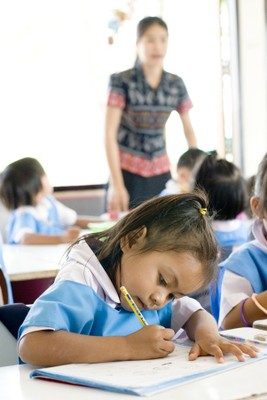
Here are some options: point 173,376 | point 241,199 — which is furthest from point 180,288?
point 241,199

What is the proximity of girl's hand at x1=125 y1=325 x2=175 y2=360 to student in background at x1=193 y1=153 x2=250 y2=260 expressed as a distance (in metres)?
1.34

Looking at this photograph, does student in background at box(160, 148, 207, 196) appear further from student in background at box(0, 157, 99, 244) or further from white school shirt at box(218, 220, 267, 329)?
white school shirt at box(218, 220, 267, 329)

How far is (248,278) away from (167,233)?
0.53 metres

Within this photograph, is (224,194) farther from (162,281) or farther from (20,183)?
(20,183)

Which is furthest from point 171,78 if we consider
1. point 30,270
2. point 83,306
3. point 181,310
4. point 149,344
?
point 149,344

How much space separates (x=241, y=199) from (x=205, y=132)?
351 centimetres

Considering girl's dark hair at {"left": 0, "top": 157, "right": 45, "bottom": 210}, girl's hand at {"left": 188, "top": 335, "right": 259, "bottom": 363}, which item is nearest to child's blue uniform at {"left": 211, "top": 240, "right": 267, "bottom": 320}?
girl's hand at {"left": 188, "top": 335, "right": 259, "bottom": 363}

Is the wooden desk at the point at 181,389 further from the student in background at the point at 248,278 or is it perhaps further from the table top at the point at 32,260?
the table top at the point at 32,260

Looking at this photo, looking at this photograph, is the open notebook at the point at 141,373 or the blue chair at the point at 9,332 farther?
the blue chair at the point at 9,332

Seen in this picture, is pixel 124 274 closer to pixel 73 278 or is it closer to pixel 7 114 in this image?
pixel 73 278

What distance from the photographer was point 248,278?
6.80ft

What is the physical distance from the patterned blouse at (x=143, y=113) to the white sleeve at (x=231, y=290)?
2.52m

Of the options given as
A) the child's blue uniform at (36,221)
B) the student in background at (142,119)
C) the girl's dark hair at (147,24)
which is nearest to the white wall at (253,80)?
the student in background at (142,119)

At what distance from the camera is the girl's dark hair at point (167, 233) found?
1.61m
